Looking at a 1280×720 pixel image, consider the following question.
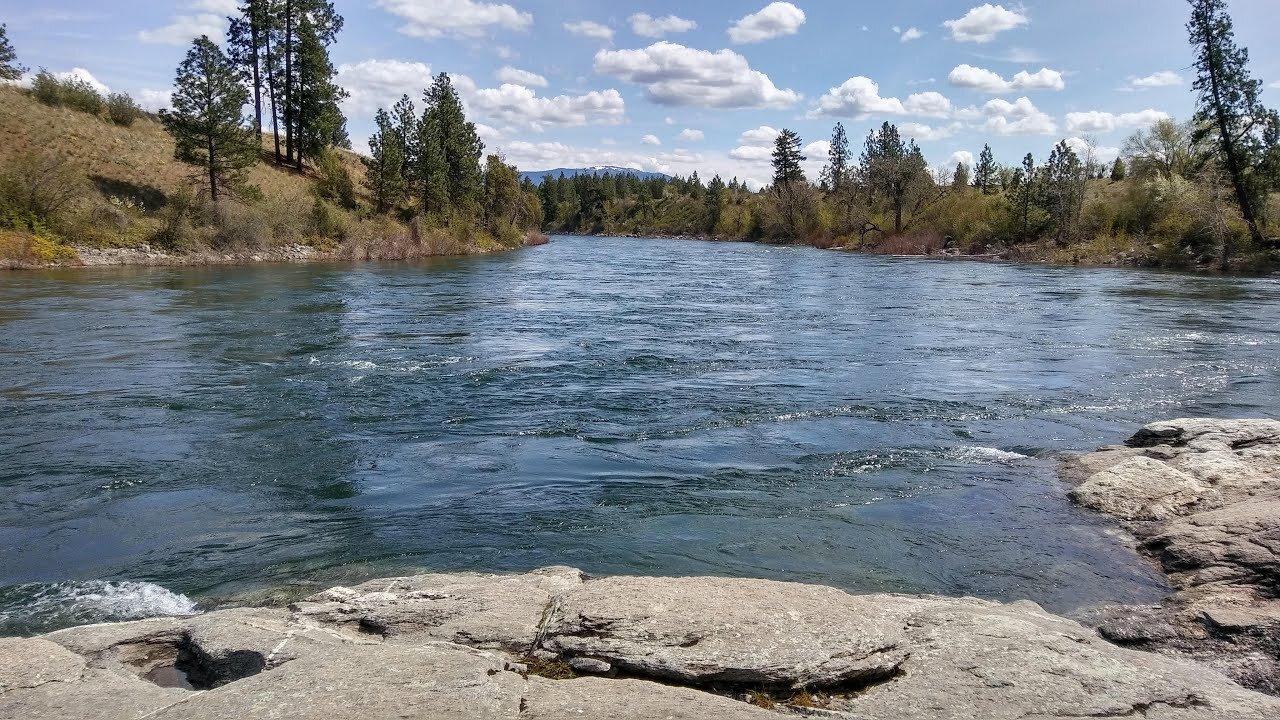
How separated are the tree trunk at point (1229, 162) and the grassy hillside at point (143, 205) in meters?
51.2

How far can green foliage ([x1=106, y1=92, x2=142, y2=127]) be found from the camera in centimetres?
5828

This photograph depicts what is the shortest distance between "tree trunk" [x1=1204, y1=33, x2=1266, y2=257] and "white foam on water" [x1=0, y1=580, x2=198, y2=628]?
53584mm

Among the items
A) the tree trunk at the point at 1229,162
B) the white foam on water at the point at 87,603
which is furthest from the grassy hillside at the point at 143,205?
the tree trunk at the point at 1229,162

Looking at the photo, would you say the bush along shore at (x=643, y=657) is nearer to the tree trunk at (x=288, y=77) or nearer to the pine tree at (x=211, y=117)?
the pine tree at (x=211, y=117)

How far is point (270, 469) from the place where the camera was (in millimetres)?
10758

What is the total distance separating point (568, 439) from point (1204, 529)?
8.02 m

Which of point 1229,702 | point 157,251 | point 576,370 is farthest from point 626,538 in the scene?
point 157,251

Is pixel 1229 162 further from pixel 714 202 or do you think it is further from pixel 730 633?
pixel 714 202

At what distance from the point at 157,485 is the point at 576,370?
29.1 ft

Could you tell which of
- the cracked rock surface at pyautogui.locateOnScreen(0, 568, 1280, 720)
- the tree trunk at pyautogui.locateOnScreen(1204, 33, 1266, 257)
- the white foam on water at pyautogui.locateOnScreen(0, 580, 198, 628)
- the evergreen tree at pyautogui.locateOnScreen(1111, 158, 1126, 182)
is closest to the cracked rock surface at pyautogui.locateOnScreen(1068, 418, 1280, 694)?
the cracked rock surface at pyautogui.locateOnScreen(0, 568, 1280, 720)

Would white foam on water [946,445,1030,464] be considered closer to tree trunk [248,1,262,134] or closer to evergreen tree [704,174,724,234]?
tree trunk [248,1,262,134]

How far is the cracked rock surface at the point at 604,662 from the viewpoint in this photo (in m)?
4.27

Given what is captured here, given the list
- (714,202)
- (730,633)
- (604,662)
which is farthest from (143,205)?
(714,202)

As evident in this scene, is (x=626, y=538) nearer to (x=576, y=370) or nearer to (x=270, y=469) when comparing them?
(x=270, y=469)
